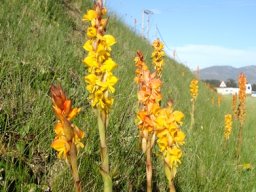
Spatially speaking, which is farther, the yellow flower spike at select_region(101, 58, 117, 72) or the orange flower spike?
the orange flower spike

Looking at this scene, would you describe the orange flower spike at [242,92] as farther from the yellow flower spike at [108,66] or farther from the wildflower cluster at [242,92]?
the yellow flower spike at [108,66]

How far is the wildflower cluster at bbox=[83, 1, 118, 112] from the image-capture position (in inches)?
52.4

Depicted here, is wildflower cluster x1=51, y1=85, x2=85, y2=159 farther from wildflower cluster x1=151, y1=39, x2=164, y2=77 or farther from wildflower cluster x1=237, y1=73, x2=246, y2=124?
wildflower cluster x1=237, y1=73, x2=246, y2=124

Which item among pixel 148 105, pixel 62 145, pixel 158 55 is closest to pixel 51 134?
pixel 148 105

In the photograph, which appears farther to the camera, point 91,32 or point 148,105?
point 148,105

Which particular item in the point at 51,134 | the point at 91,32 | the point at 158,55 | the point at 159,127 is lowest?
the point at 51,134

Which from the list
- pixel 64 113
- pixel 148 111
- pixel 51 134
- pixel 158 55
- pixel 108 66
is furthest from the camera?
pixel 158 55

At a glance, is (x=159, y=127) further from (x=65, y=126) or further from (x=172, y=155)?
(x=65, y=126)

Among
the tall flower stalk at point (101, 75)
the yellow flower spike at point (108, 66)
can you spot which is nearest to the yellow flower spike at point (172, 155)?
the tall flower stalk at point (101, 75)

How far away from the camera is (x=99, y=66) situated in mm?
1342

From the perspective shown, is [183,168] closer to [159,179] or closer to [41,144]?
[159,179]

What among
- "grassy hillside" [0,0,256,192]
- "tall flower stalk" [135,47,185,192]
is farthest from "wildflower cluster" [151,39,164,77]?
"tall flower stalk" [135,47,185,192]

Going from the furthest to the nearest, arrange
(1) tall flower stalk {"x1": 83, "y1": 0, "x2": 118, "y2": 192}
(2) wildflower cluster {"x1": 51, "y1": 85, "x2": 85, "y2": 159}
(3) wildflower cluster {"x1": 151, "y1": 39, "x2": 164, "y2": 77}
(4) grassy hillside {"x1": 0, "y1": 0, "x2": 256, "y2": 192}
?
(3) wildflower cluster {"x1": 151, "y1": 39, "x2": 164, "y2": 77}, (4) grassy hillside {"x1": 0, "y1": 0, "x2": 256, "y2": 192}, (1) tall flower stalk {"x1": 83, "y1": 0, "x2": 118, "y2": 192}, (2) wildflower cluster {"x1": 51, "y1": 85, "x2": 85, "y2": 159}

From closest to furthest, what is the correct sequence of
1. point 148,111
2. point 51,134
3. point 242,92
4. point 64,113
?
point 64,113, point 148,111, point 51,134, point 242,92
